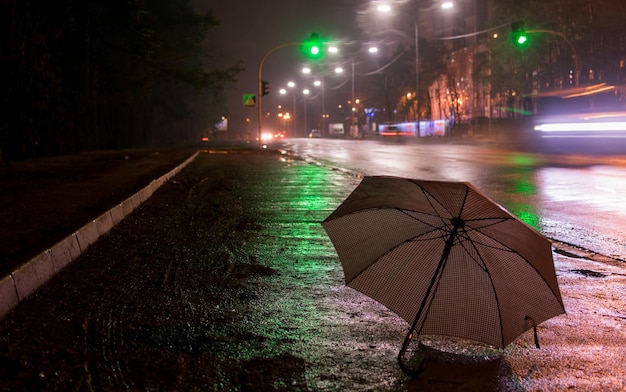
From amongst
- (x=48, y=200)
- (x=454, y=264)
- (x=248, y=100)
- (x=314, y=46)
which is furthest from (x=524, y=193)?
(x=248, y=100)

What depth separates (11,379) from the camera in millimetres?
3154

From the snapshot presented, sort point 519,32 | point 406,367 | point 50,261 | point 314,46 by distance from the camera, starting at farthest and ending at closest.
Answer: point 314,46 < point 519,32 < point 50,261 < point 406,367

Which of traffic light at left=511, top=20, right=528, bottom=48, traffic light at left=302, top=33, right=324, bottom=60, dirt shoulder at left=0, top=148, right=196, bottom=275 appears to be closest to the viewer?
dirt shoulder at left=0, top=148, right=196, bottom=275

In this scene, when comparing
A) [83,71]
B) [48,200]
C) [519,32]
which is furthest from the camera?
[83,71]

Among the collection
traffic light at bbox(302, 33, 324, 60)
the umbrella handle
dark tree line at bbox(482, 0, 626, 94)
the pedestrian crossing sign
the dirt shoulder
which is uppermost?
dark tree line at bbox(482, 0, 626, 94)

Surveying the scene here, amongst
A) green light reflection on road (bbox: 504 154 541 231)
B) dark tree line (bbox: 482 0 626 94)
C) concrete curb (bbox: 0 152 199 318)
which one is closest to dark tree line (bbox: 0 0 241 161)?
concrete curb (bbox: 0 152 199 318)

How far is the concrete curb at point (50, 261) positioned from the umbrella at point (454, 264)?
285 centimetres

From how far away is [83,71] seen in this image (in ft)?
93.9

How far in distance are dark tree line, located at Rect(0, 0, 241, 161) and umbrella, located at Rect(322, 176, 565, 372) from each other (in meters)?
18.8

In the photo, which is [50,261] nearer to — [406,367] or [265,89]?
[406,367]

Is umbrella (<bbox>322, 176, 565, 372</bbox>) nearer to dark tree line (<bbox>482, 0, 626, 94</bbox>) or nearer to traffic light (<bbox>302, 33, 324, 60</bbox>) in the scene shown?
traffic light (<bbox>302, 33, 324, 60</bbox>)

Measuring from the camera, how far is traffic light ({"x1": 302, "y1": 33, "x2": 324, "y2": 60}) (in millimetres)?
29022

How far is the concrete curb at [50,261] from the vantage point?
4.48m

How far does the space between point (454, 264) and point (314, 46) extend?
2714cm
